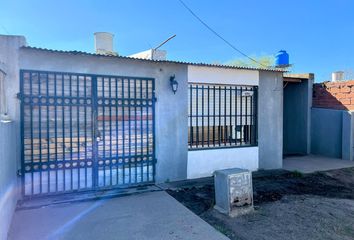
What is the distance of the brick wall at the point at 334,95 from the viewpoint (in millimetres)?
10719

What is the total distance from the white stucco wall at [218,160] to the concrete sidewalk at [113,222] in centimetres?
193

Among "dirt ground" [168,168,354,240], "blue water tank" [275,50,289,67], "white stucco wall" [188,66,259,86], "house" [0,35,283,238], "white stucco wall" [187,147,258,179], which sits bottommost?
"dirt ground" [168,168,354,240]

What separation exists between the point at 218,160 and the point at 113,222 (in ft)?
13.1

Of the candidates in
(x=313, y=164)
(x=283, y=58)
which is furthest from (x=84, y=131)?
(x=313, y=164)

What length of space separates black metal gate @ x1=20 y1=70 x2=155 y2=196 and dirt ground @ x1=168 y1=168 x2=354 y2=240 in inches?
58.3

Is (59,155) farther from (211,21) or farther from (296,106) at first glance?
(296,106)

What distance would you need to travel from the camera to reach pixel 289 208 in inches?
210

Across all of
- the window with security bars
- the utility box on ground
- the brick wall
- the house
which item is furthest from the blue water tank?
the utility box on ground

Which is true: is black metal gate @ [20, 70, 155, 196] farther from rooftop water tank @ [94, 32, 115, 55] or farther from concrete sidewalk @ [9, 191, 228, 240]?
rooftop water tank @ [94, 32, 115, 55]

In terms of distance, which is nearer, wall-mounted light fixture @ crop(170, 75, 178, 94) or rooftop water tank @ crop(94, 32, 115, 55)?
wall-mounted light fixture @ crop(170, 75, 178, 94)

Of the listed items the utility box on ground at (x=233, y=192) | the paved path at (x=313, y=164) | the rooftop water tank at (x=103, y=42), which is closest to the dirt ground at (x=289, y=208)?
the utility box on ground at (x=233, y=192)

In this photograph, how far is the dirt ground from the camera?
432 cm

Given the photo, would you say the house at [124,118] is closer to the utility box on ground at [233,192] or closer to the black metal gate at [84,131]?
the black metal gate at [84,131]

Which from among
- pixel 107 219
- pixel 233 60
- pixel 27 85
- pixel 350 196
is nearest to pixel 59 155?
pixel 27 85
